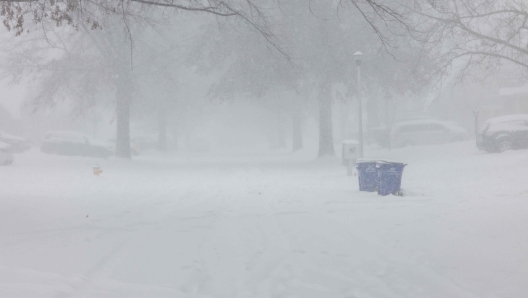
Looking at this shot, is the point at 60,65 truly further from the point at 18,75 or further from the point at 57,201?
the point at 57,201

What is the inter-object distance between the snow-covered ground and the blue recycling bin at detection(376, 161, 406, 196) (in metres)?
0.30

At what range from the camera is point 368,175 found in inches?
470

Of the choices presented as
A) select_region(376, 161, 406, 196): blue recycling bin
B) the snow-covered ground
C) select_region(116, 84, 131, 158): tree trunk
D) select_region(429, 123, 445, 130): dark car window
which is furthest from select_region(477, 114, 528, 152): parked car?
select_region(116, 84, 131, 158): tree trunk

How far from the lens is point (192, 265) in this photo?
223 inches

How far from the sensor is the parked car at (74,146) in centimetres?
3025

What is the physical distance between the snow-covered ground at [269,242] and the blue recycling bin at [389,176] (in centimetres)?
30

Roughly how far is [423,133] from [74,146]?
71.6 feet

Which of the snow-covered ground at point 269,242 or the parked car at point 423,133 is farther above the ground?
the parked car at point 423,133

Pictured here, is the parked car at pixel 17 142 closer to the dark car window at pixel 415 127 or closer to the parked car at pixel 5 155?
the parked car at pixel 5 155

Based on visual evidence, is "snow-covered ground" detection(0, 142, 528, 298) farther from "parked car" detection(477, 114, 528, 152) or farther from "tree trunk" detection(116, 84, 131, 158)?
"tree trunk" detection(116, 84, 131, 158)

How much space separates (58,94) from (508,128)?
19.9 m

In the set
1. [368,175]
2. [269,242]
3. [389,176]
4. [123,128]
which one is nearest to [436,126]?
[123,128]

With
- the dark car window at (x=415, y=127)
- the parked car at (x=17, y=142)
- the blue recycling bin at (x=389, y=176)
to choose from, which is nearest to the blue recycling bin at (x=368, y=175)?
the blue recycling bin at (x=389, y=176)

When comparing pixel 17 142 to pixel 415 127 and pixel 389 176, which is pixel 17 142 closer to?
pixel 415 127
